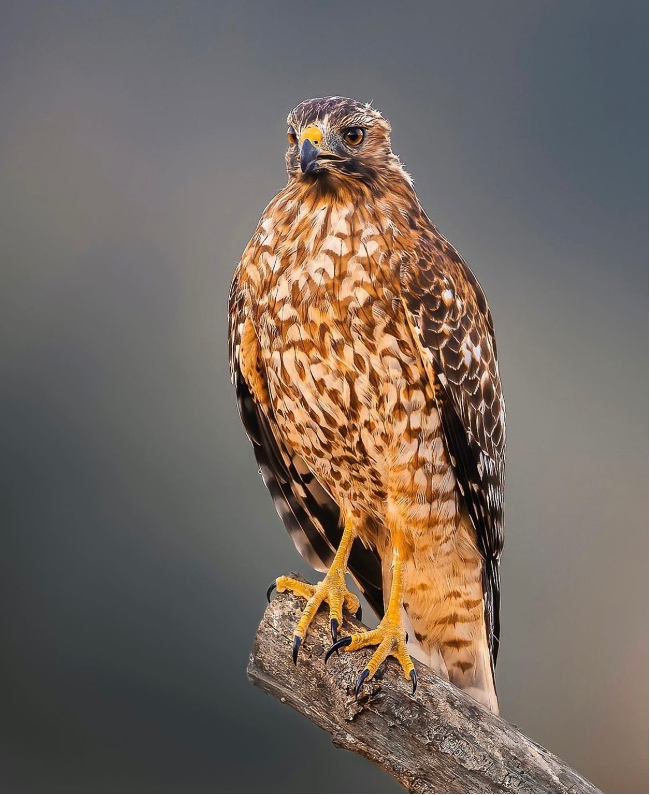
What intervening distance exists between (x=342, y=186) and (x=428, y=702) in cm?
112

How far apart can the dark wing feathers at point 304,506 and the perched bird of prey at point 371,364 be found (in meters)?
0.02

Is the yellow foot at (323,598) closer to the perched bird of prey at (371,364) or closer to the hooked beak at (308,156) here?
the perched bird of prey at (371,364)

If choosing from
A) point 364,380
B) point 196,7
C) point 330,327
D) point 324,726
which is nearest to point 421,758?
point 324,726

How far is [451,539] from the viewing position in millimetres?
2020

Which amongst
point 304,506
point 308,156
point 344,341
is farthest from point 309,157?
point 304,506

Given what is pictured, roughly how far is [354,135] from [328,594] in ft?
3.39

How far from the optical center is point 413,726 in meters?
1.74

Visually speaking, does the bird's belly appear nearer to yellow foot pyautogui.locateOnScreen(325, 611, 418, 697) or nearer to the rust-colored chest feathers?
the rust-colored chest feathers

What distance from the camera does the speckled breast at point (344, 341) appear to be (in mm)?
1749

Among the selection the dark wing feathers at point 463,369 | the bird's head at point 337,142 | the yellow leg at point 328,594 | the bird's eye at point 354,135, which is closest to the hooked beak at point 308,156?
the bird's head at point 337,142

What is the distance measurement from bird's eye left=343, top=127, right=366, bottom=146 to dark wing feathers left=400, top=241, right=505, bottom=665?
0.85 feet

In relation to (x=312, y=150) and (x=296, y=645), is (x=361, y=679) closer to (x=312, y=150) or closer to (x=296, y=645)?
(x=296, y=645)

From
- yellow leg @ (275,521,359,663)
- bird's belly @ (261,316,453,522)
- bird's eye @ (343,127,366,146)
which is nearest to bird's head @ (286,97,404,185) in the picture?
bird's eye @ (343,127,366,146)

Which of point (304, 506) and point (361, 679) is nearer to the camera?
point (361, 679)
